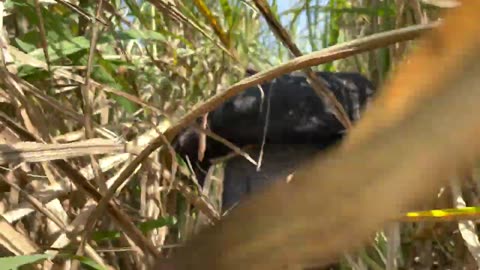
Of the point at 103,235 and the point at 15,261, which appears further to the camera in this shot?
the point at 103,235

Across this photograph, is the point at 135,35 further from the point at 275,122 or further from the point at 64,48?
the point at 275,122

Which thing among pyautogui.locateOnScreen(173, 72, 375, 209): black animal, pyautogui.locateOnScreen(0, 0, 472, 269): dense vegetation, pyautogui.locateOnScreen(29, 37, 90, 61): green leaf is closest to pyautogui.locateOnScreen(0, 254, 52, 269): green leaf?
pyautogui.locateOnScreen(0, 0, 472, 269): dense vegetation

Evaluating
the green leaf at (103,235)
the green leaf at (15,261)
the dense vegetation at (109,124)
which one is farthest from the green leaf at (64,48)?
the green leaf at (15,261)

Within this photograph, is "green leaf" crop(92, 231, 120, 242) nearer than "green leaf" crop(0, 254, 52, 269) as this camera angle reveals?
No

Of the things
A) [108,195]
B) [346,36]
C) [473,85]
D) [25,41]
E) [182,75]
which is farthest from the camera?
[346,36]

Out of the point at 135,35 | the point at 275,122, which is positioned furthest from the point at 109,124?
the point at 275,122

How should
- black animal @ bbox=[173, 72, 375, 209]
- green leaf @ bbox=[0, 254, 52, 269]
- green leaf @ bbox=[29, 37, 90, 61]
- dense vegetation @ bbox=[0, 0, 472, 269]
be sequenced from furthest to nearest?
black animal @ bbox=[173, 72, 375, 209], green leaf @ bbox=[29, 37, 90, 61], dense vegetation @ bbox=[0, 0, 472, 269], green leaf @ bbox=[0, 254, 52, 269]

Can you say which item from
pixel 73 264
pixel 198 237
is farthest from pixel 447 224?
pixel 198 237

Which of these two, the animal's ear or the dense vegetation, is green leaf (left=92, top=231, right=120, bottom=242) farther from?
the animal's ear

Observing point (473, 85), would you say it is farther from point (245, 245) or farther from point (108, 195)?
point (108, 195)

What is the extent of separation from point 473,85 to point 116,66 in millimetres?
600

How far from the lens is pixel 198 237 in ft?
0.36

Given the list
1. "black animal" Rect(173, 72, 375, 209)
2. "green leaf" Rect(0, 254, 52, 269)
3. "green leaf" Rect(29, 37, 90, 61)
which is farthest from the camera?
"black animal" Rect(173, 72, 375, 209)

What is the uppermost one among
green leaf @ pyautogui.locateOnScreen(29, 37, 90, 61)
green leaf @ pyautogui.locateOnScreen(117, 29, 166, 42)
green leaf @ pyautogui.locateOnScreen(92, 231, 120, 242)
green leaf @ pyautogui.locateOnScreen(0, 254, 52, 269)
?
green leaf @ pyautogui.locateOnScreen(117, 29, 166, 42)
